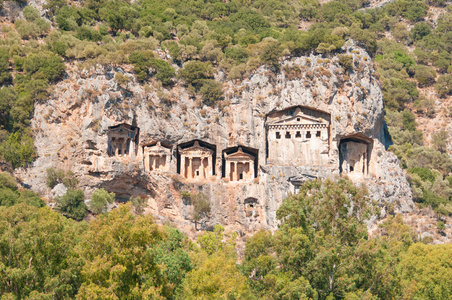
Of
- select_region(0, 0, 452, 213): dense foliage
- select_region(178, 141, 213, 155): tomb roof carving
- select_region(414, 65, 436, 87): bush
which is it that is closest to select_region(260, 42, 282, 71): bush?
select_region(0, 0, 452, 213): dense foliage

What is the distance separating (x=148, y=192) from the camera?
2729 inches

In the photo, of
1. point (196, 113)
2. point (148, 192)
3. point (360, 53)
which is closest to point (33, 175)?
point (148, 192)

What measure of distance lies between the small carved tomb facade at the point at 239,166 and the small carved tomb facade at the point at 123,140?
10.8m

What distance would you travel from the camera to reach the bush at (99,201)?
62522mm

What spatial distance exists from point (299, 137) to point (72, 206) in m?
26.2

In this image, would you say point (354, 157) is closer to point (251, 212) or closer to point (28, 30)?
point (251, 212)

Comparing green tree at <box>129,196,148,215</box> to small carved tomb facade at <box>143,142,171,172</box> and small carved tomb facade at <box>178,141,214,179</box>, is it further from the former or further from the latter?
small carved tomb facade at <box>178,141,214,179</box>

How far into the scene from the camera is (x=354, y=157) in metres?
69.8

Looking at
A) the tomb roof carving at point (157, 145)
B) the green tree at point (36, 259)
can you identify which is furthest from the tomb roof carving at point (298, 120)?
the green tree at point (36, 259)

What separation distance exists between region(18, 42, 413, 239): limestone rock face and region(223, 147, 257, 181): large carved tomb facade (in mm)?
177

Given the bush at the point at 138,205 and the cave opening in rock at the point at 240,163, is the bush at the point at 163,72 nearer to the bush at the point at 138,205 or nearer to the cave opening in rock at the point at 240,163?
the cave opening in rock at the point at 240,163

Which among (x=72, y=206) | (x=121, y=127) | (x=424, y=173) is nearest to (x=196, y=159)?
(x=121, y=127)

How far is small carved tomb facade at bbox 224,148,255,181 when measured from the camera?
70.1 meters

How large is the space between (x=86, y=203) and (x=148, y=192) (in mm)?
8050
